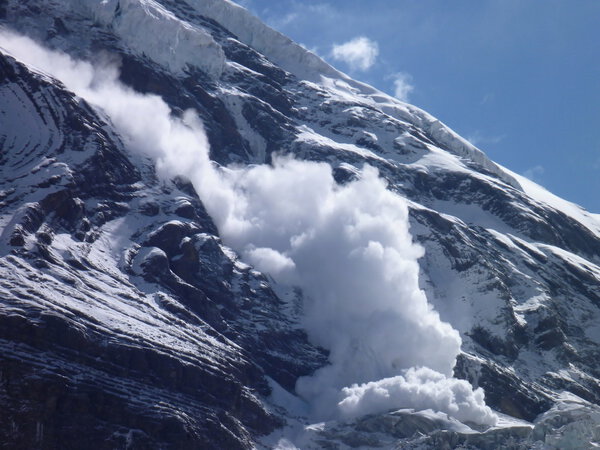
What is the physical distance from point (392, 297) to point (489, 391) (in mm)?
17581

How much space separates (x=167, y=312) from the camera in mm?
137250

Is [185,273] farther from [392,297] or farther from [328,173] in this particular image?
[328,173]

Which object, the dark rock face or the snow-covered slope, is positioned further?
the snow-covered slope

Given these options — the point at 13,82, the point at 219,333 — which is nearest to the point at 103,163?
the point at 13,82

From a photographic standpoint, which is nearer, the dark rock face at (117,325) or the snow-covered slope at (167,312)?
the dark rock face at (117,325)

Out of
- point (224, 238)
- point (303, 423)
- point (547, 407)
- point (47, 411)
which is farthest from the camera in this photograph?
point (224, 238)

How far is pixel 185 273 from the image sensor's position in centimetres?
14925

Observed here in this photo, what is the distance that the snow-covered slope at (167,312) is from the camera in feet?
387

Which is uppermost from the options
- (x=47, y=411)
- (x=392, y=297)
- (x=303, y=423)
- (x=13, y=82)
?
(x=13, y=82)

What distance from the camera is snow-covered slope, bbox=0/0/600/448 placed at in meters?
118

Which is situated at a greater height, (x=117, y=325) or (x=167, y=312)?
(x=167, y=312)

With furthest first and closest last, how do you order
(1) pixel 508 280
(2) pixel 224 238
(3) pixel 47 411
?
(1) pixel 508 280 → (2) pixel 224 238 → (3) pixel 47 411

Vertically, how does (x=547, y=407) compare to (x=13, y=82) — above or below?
below

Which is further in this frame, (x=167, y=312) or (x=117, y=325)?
(x=167, y=312)
